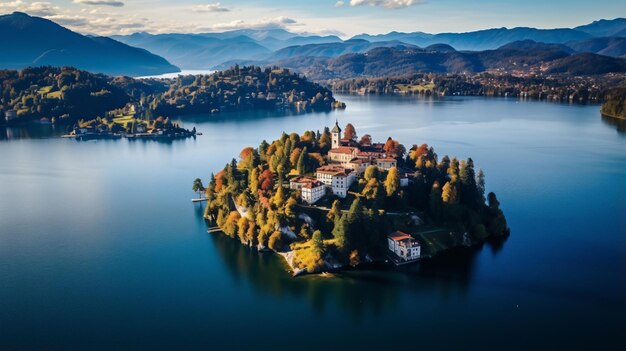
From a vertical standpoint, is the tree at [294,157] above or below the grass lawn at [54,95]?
below

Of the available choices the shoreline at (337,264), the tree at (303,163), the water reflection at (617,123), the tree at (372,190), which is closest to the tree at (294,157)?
the tree at (303,163)

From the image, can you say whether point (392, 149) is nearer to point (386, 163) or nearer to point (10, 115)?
point (386, 163)

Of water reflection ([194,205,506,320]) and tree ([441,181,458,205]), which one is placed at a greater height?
tree ([441,181,458,205])

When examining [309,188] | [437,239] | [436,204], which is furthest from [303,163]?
[437,239]

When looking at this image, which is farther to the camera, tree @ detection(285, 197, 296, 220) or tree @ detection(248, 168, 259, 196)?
tree @ detection(248, 168, 259, 196)

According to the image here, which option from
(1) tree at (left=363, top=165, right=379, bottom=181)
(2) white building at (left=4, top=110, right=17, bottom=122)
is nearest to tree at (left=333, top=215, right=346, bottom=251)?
(1) tree at (left=363, top=165, right=379, bottom=181)

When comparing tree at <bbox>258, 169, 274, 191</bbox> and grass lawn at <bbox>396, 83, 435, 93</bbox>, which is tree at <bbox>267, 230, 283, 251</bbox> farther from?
grass lawn at <bbox>396, 83, 435, 93</bbox>

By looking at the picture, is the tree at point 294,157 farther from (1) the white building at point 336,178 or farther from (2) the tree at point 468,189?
(2) the tree at point 468,189
